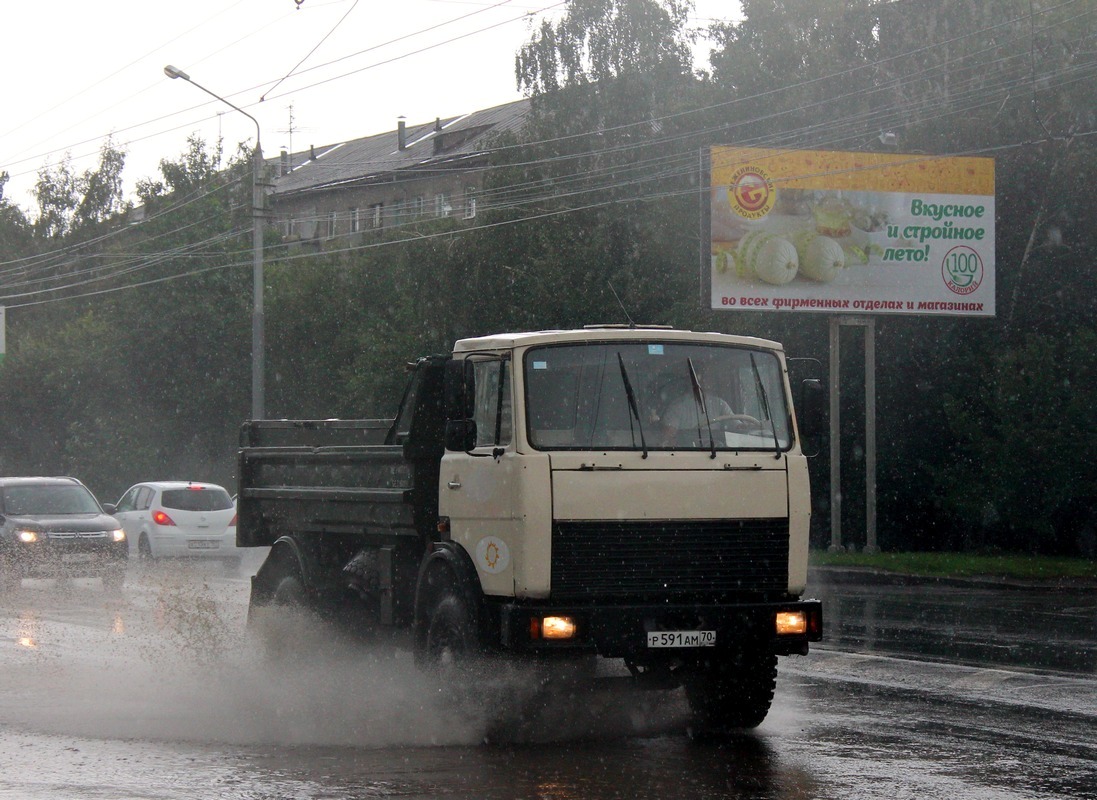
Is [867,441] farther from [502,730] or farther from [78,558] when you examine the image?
[502,730]

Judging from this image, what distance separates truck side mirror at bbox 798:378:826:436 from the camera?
8406 mm

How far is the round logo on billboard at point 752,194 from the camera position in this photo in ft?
84.6

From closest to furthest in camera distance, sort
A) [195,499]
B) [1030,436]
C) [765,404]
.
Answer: [765,404], [1030,436], [195,499]

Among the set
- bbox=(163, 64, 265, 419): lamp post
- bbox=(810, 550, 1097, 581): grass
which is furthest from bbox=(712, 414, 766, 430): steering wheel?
bbox=(163, 64, 265, 419): lamp post

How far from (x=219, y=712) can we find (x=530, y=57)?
3846cm

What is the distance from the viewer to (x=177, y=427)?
51562 millimetres

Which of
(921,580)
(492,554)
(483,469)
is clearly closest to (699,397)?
(483,469)

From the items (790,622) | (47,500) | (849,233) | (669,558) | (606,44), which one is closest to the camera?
(669,558)

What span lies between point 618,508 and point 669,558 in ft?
1.30

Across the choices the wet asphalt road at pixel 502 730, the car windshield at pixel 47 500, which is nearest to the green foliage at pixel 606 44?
the car windshield at pixel 47 500

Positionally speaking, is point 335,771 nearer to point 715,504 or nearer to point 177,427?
point 715,504

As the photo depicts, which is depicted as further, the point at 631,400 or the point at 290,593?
the point at 290,593

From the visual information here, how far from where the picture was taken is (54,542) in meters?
19.9

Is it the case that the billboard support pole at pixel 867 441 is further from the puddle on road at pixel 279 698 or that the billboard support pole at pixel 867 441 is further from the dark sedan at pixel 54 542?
the puddle on road at pixel 279 698
